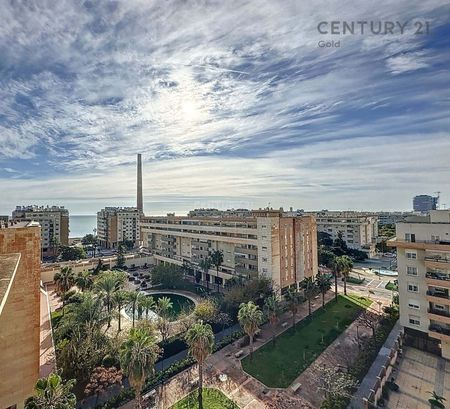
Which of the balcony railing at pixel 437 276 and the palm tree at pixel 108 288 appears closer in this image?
A: the balcony railing at pixel 437 276

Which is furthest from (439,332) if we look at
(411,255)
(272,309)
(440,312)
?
(272,309)

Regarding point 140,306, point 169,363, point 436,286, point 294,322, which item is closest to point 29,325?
point 169,363

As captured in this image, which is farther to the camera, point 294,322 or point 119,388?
point 294,322

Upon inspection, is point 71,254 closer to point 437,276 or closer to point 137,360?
point 137,360

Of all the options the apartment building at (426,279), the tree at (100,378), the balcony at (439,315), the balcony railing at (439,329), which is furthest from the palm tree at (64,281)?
the balcony railing at (439,329)

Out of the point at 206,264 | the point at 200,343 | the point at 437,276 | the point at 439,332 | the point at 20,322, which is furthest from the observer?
the point at 206,264

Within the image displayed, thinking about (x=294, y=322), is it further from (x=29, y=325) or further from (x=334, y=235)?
(x=334, y=235)

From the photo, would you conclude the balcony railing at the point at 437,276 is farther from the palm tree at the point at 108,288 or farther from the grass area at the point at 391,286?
the palm tree at the point at 108,288
